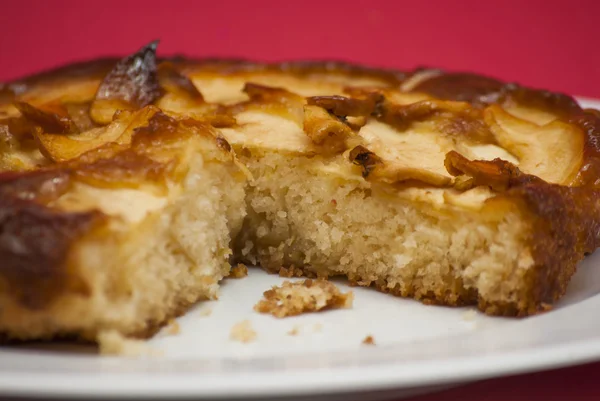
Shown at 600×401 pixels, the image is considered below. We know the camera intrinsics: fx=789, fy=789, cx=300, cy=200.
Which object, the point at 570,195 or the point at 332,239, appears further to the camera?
the point at 332,239

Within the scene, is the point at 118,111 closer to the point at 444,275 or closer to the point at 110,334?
the point at 110,334

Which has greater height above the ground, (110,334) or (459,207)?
(459,207)

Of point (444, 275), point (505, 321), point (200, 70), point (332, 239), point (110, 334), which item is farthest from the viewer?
point (200, 70)

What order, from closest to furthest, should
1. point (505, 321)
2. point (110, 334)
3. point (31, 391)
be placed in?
point (31, 391) < point (110, 334) < point (505, 321)

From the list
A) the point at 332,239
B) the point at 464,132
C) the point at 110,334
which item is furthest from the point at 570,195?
the point at 110,334

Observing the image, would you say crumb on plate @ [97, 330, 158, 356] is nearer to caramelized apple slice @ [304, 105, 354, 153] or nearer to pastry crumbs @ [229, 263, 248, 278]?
pastry crumbs @ [229, 263, 248, 278]

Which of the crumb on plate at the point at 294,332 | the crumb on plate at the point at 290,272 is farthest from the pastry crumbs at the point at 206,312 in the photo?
the crumb on plate at the point at 290,272

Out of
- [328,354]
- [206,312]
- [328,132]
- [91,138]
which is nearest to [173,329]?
[206,312]

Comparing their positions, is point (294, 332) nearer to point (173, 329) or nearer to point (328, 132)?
point (173, 329)
